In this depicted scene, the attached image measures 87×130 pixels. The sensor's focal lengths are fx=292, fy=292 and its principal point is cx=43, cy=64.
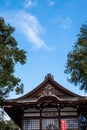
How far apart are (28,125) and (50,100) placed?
318cm

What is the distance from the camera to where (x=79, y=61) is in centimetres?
3316

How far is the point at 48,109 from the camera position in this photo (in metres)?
27.7

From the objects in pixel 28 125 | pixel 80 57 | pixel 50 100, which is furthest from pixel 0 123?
pixel 80 57

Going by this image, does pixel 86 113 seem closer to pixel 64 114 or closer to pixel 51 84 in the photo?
pixel 64 114

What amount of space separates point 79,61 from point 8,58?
28.6ft

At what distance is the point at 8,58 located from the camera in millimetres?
28734

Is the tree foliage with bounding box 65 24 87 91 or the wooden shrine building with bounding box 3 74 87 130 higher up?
the tree foliage with bounding box 65 24 87 91

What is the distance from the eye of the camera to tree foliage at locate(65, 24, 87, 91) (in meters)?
32.8

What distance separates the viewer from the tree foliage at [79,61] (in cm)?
3278

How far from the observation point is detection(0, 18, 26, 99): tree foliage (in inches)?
1071

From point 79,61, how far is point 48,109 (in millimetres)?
7995

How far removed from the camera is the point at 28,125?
27.3 meters

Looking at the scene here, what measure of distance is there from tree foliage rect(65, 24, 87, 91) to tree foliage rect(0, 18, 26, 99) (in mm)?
6953

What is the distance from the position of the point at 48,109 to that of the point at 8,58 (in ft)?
20.7
